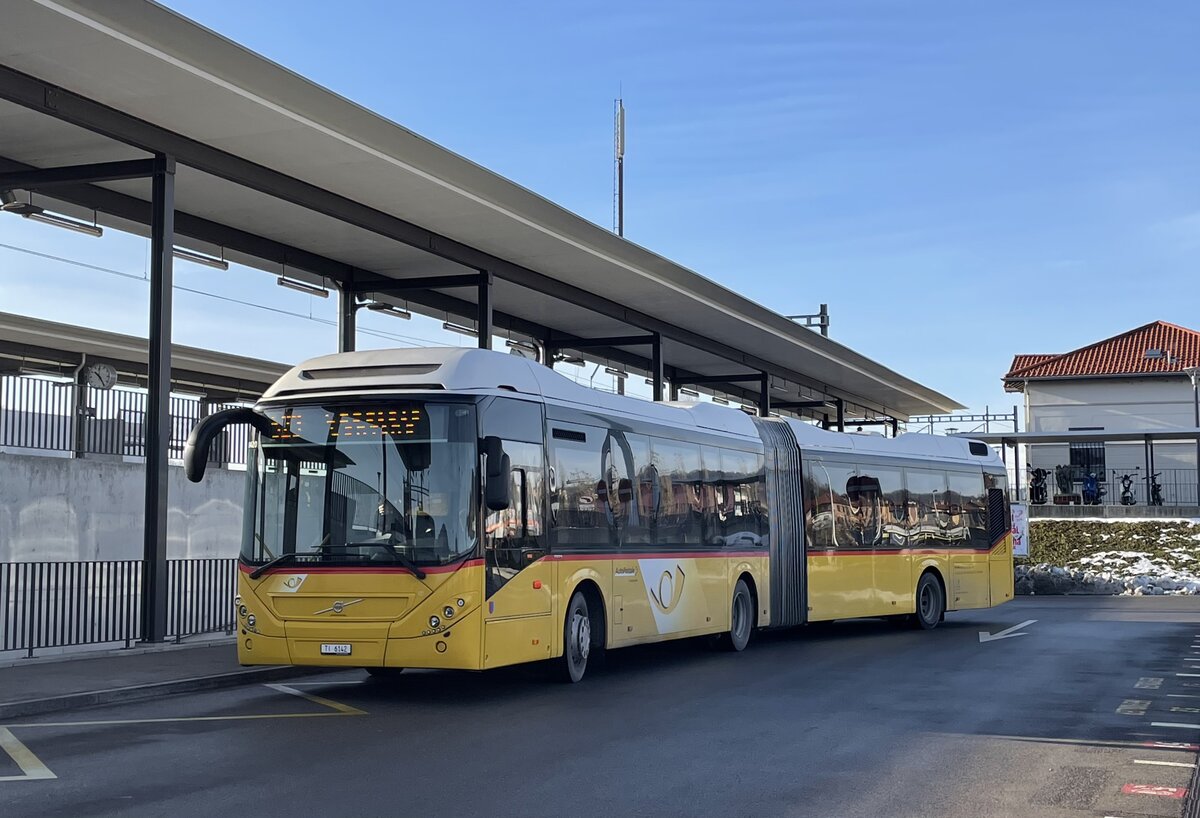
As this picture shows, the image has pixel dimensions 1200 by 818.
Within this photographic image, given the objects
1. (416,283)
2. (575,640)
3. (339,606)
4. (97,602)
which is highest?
(416,283)

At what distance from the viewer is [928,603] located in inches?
930

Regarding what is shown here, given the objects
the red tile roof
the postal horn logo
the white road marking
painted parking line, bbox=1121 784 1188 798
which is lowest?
the white road marking

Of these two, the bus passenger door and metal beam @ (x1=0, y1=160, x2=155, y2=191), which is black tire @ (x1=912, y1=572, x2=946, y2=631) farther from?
metal beam @ (x1=0, y1=160, x2=155, y2=191)

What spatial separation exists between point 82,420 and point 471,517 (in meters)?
13.5

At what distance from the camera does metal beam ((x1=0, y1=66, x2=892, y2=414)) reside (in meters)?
15.4

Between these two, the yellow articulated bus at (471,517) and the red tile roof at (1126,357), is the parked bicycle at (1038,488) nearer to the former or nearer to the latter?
the red tile roof at (1126,357)

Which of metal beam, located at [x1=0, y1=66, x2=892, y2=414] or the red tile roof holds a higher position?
the red tile roof

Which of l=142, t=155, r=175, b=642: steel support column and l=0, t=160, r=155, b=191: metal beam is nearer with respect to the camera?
l=142, t=155, r=175, b=642: steel support column

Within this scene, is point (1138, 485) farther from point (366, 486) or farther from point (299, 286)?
point (366, 486)

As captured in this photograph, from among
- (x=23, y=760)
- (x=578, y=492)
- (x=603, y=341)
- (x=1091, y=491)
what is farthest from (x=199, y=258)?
(x=1091, y=491)

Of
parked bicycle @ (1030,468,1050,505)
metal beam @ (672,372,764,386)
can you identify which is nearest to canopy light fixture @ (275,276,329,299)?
metal beam @ (672,372,764,386)

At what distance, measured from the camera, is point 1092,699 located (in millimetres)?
12688

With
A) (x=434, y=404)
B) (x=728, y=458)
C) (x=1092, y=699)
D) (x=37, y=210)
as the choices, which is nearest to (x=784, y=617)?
(x=728, y=458)

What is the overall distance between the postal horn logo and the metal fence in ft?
26.1
